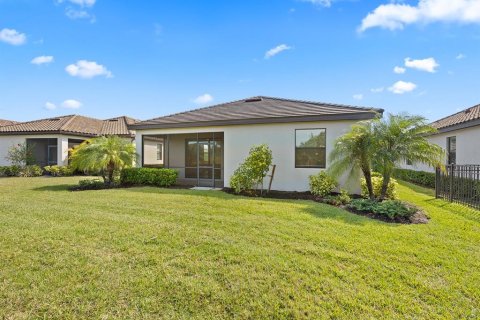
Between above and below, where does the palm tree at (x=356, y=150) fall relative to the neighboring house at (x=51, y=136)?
below

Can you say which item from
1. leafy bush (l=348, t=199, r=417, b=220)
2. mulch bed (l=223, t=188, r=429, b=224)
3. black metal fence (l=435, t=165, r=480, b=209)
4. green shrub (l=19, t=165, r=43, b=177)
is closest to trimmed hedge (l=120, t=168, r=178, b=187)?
mulch bed (l=223, t=188, r=429, b=224)

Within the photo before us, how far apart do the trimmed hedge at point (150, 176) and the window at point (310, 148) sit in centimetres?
634

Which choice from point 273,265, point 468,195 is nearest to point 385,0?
point 468,195

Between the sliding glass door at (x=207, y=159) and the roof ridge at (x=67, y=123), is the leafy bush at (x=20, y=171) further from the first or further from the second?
the sliding glass door at (x=207, y=159)

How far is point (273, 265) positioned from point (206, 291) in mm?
1186

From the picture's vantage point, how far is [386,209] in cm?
716

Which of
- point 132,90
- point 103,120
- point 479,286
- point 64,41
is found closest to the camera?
point 479,286

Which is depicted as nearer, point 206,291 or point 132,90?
point 206,291

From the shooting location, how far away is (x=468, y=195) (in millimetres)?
8883

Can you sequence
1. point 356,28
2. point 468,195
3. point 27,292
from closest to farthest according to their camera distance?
point 27,292 < point 468,195 < point 356,28

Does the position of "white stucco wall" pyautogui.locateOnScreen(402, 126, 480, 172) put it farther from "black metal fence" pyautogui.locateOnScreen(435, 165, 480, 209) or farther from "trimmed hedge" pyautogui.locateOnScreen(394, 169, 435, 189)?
"trimmed hedge" pyautogui.locateOnScreen(394, 169, 435, 189)

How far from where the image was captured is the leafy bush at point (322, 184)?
9.82 metres

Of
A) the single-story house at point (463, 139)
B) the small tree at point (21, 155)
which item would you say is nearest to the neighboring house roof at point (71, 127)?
the small tree at point (21, 155)

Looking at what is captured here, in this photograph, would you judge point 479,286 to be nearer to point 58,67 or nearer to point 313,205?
point 313,205
